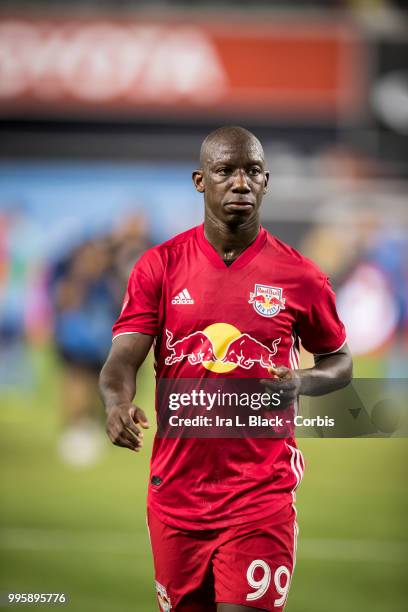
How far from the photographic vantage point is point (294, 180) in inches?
475

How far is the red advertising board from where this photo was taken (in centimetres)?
1199

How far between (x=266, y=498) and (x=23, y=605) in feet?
5.98

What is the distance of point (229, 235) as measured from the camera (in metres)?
3.48

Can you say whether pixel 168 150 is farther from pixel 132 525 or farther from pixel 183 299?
pixel 183 299

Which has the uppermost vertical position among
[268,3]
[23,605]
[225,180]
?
[268,3]

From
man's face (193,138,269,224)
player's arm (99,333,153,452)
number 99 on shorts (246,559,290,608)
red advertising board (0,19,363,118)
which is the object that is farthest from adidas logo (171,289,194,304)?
red advertising board (0,19,363,118)

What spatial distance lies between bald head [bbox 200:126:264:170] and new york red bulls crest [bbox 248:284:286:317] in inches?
15.8

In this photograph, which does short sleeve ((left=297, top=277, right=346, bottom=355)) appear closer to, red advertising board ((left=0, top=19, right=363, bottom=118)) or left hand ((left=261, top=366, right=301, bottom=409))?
left hand ((left=261, top=366, right=301, bottom=409))

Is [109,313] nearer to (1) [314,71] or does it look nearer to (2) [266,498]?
(1) [314,71]

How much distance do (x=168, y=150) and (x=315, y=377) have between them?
9433 millimetres

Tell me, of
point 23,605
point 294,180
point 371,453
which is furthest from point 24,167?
point 23,605

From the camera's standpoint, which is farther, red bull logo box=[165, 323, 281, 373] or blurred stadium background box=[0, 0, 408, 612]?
blurred stadium background box=[0, 0, 408, 612]

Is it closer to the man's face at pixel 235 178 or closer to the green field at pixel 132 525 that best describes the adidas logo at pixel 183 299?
the man's face at pixel 235 178

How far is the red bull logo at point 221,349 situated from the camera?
133 inches
